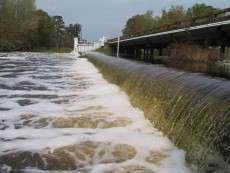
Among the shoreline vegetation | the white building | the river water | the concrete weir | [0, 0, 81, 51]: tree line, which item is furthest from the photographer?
[0, 0, 81, 51]: tree line

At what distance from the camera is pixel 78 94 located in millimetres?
14281

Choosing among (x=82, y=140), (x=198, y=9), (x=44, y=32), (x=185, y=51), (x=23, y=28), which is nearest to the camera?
(x=82, y=140)

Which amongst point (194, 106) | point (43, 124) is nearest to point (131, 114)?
point (43, 124)

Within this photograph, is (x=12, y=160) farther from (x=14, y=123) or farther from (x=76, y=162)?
(x=14, y=123)

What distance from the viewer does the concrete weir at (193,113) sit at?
604 centimetres

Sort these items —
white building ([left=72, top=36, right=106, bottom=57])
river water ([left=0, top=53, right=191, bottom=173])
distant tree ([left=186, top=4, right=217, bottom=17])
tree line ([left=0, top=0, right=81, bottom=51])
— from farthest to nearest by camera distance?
tree line ([left=0, top=0, right=81, bottom=51])
white building ([left=72, top=36, right=106, bottom=57])
distant tree ([left=186, top=4, right=217, bottom=17])
river water ([left=0, top=53, right=191, bottom=173])

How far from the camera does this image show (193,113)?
7.43 meters

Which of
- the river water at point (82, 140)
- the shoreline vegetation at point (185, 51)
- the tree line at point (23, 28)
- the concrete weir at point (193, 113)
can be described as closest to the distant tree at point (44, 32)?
the tree line at point (23, 28)

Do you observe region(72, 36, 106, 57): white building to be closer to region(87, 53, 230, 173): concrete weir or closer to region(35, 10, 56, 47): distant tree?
region(35, 10, 56, 47): distant tree

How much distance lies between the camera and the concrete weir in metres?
6.04

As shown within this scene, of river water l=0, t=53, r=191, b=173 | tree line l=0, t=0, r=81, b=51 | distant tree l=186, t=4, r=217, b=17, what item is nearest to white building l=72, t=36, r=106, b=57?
tree line l=0, t=0, r=81, b=51

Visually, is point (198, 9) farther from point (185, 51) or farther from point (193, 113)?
point (193, 113)

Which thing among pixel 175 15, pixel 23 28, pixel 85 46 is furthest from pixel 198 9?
pixel 23 28

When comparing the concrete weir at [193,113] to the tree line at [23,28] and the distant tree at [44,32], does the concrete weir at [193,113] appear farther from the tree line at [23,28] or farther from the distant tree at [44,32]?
the distant tree at [44,32]
